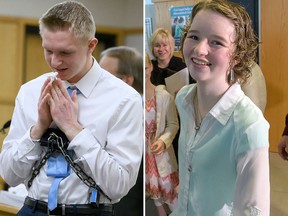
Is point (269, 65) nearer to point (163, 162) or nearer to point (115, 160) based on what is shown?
point (163, 162)

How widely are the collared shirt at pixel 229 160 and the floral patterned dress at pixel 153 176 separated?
0.11m

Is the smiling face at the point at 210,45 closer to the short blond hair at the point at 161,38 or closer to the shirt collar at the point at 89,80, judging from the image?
the short blond hair at the point at 161,38

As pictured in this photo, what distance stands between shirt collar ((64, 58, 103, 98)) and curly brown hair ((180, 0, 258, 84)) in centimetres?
53

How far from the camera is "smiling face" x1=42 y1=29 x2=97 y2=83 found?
1922 millimetres

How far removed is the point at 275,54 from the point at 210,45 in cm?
26

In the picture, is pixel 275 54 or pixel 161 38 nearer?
pixel 275 54

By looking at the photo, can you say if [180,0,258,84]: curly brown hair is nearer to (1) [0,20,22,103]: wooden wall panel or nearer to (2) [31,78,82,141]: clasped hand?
(2) [31,78,82,141]: clasped hand

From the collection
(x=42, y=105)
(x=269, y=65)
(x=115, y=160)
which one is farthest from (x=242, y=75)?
(x=42, y=105)

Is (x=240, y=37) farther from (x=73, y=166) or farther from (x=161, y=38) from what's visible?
(x=73, y=166)

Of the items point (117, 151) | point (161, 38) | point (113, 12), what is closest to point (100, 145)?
point (117, 151)

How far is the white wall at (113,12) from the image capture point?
2.02 meters

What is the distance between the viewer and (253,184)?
1.69 metres

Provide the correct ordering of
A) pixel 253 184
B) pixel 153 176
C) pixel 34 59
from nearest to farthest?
pixel 253 184
pixel 153 176
pixel 34 59

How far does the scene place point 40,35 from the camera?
2.07m
